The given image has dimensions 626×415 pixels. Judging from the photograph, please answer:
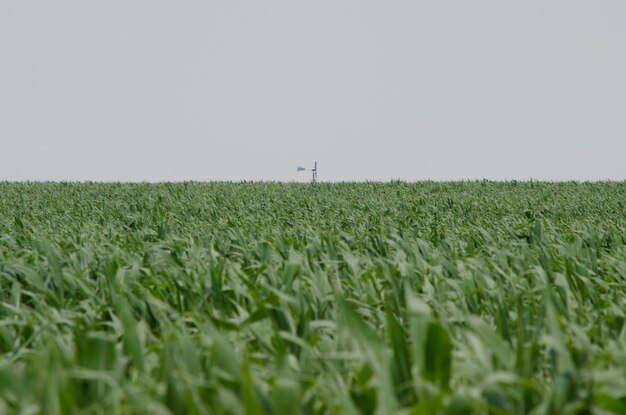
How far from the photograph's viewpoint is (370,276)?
140 inches

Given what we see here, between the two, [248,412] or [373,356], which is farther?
[373,356]

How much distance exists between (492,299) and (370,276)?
629mm

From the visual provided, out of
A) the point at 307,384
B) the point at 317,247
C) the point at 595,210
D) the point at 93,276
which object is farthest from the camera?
the point at 595,210

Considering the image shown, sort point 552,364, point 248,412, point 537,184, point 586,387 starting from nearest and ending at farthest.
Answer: point 248,412
point 586,387
point 552,364
point 537,184

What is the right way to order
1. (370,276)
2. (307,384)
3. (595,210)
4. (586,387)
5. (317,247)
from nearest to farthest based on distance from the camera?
(586,387), (307,384), (370,276), (317,247), (595,210)

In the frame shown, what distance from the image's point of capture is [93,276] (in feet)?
15.1

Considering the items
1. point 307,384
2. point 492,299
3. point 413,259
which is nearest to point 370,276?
point 492,299

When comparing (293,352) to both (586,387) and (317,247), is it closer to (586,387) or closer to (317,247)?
(586,387)

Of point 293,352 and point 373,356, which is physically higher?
point 373,356

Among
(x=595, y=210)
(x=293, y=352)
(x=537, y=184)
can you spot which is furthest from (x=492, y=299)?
Answer: (x=537, y=184)

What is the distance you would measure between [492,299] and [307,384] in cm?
177

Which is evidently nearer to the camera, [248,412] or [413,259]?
[248,412]

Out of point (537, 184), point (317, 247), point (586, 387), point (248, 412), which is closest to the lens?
point (248, 412)

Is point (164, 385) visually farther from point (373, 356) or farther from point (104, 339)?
point (373, 356)
